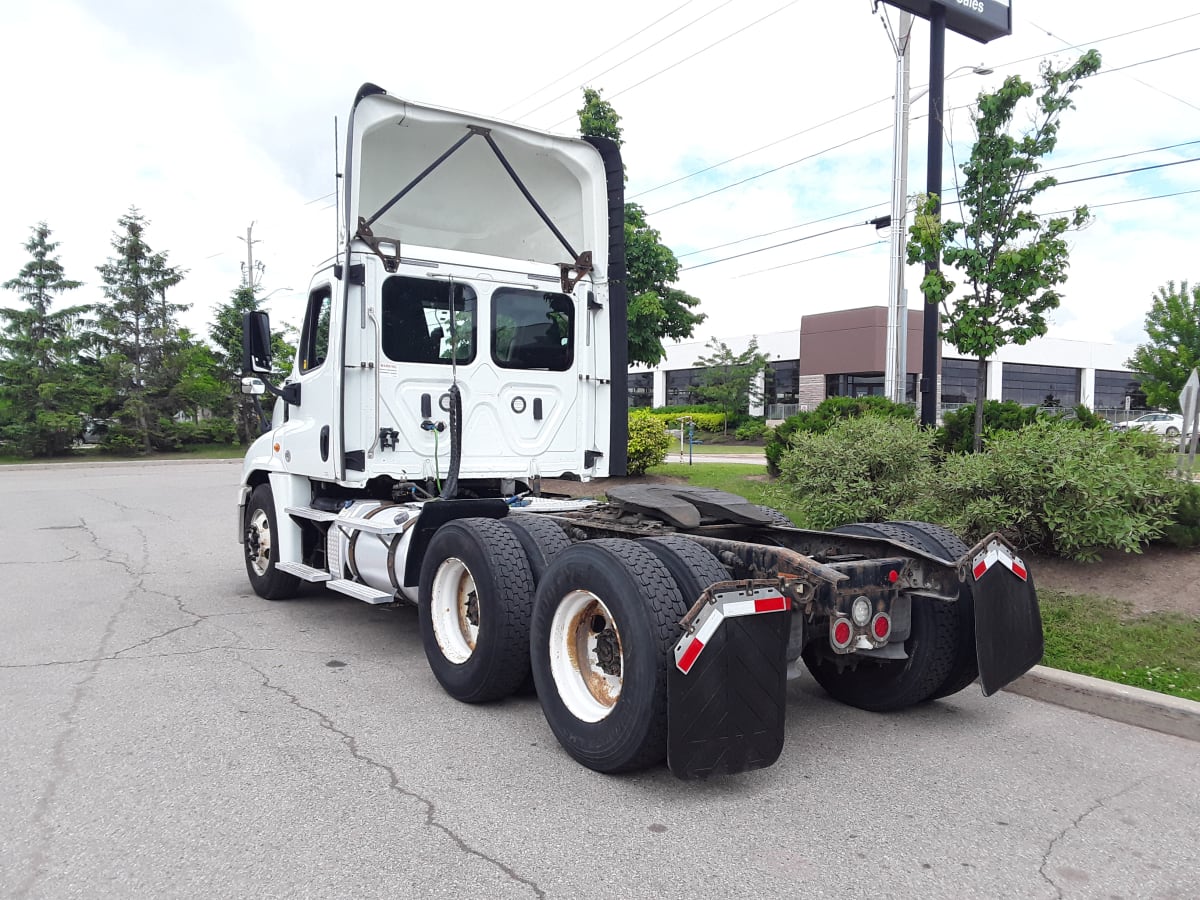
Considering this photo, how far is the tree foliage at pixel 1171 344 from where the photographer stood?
1190 inches

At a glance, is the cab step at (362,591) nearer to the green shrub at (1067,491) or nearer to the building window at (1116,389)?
the green shrub at (1067,491)

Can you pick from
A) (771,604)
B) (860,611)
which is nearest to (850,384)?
(860,611)

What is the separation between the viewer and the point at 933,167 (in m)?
10.8

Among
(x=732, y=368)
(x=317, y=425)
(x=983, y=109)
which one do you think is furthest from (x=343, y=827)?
(x=732, y=368)

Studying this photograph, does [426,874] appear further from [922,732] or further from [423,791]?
[922,732]

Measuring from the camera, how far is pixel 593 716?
161 inches

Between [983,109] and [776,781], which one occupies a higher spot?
[983,109]

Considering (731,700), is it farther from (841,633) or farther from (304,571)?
(304,571)

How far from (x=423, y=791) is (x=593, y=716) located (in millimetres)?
836

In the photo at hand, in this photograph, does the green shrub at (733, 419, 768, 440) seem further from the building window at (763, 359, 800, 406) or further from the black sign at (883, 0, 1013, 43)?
the black sign at (883, 0, 1013, 43)

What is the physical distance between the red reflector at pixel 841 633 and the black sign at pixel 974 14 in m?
11.0

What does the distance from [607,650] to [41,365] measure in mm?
39372

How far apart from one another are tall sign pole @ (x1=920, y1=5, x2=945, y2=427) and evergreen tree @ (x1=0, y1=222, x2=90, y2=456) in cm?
3385

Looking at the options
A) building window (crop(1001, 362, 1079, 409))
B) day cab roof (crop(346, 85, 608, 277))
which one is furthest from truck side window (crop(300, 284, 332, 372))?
building window (crop(1001, 362, 1079, 409))
